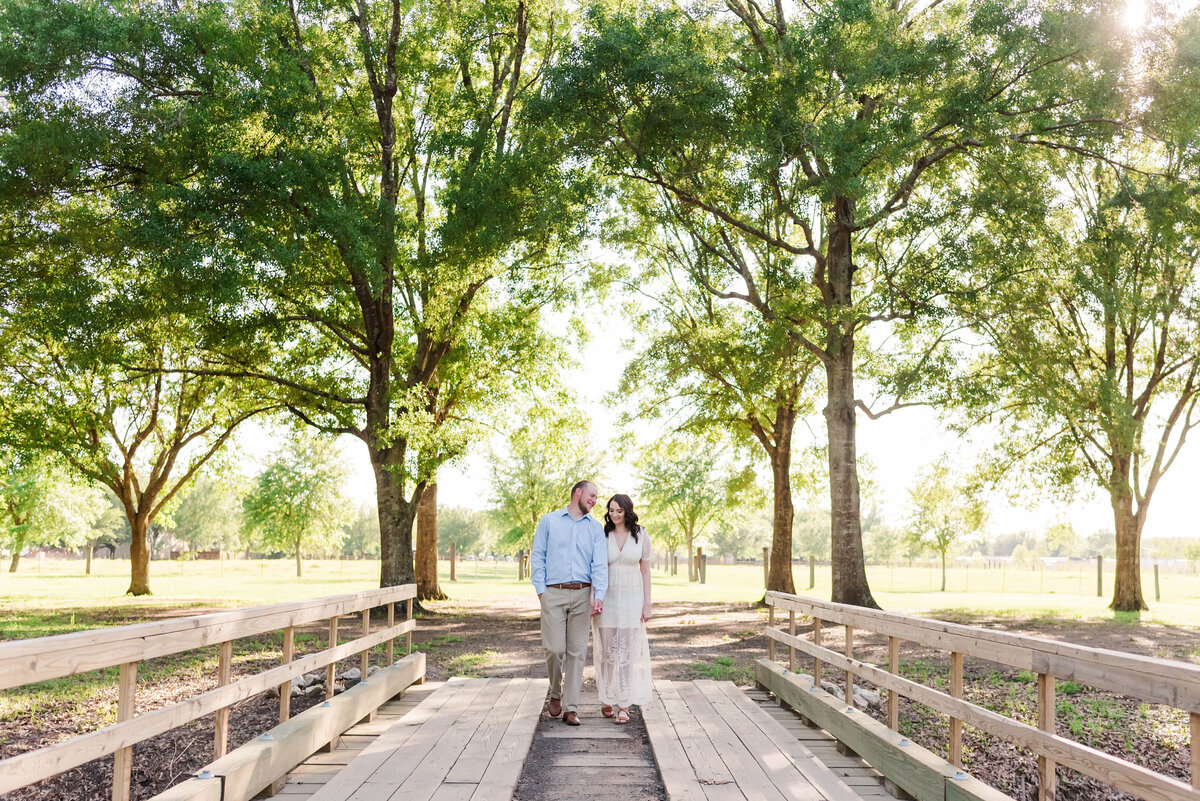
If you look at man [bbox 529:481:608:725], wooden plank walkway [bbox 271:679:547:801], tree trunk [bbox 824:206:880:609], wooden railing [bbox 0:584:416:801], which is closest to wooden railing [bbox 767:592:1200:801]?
man [bbox 529:481:608:725]

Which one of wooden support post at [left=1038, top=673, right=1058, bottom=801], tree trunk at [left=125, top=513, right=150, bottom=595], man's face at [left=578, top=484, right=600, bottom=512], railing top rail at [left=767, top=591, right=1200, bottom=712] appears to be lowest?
tree trunk at [left=125, top=513, right=150, bottom=595]

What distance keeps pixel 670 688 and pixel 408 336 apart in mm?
15385

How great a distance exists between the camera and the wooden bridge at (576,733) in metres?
3.61

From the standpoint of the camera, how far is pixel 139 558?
2895 centimetres

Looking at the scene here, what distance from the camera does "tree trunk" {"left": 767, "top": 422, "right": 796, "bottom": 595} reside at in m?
24.7

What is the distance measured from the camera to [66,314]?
53.1ft

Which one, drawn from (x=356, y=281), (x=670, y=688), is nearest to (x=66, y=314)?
(x=356, y=281)

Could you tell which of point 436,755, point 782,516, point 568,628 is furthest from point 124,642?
point 782,516

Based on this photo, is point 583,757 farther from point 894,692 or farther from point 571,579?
point 894,692

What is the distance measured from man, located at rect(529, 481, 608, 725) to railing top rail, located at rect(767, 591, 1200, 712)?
2.39 meters

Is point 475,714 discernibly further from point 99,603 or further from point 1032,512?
point 1032,512

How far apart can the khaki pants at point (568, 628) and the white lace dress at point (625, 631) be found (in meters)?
0.17

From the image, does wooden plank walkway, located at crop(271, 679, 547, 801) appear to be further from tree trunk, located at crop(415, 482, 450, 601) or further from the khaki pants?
tree trunk, located at crop(415, 482, 450, 601)

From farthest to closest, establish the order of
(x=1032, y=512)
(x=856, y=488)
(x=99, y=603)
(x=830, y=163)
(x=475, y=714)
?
(x=1032, y=512) → (x=99, y=603) → (x=856, y=488) → (x=830, y=163) → (x=475, y=714)
